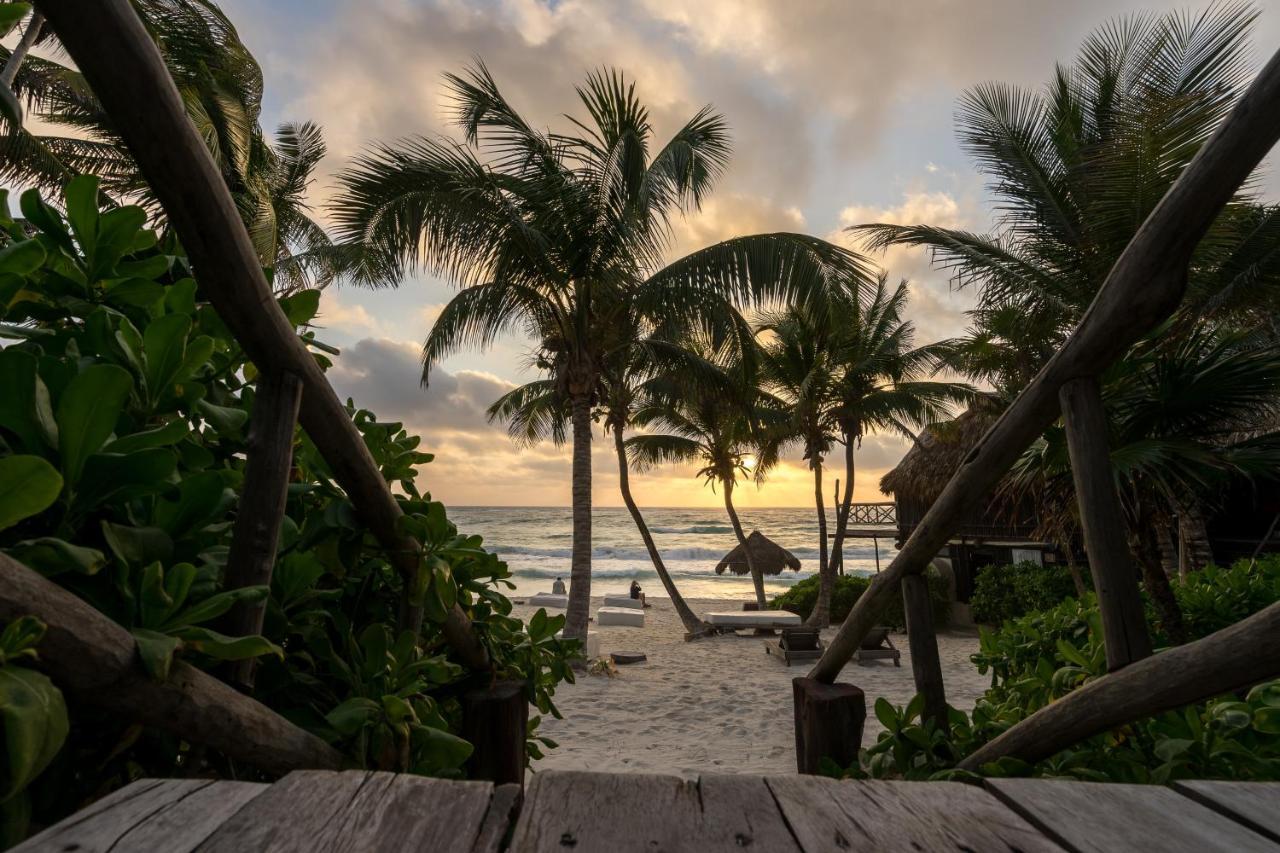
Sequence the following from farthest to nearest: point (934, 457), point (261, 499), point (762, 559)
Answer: point (762, 559) < point (934, 457) < point (261, 499)

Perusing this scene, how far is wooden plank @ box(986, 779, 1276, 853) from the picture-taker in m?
0.78

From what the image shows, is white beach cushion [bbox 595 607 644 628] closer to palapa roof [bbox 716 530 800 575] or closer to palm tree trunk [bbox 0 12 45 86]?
palapa roof [bbox 716 530 800 575]

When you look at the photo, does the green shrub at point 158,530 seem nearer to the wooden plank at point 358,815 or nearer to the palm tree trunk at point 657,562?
the wooden plank at point 358,815

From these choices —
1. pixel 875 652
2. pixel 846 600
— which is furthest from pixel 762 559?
pixel 875 652

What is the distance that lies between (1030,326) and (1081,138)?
266cm

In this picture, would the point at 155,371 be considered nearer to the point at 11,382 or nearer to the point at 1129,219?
the point at 11,382

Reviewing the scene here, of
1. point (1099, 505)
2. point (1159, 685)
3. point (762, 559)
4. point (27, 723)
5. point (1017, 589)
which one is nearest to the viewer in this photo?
point (27, 723)

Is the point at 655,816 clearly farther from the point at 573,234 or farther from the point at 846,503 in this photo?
the point at 846,503

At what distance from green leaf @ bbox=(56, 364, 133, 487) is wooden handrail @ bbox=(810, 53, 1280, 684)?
5.94ft

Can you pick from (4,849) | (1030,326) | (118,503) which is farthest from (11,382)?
(1030,326)

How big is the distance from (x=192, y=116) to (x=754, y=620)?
1293 cm

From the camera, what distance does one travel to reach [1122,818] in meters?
0.85

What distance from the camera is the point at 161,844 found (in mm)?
708

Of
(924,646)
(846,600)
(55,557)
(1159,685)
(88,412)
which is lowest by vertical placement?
(846,600)
